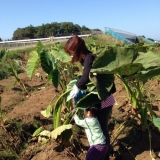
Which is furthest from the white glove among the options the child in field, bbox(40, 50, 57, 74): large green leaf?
bbox(40, 50, 57, 74): large green leaf

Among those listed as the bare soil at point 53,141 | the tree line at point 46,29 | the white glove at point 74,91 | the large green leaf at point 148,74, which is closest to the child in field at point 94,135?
the white glove at point 74,91

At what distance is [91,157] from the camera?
240 cm

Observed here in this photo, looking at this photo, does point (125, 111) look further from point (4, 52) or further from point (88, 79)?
point (4, 52)

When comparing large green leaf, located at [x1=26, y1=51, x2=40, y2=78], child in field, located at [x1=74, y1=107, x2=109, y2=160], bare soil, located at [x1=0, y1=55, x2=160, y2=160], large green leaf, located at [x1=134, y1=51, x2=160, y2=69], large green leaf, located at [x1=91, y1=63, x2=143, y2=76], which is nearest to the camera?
large green leaf, located at [x1=91, y1=63, x2=143, y2=76]

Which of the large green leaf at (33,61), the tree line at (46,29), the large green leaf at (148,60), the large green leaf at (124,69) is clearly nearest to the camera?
the large green leaf at (124,69)

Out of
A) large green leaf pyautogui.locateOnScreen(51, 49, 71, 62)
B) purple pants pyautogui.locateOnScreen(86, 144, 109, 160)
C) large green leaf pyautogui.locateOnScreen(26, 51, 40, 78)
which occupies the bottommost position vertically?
purple pants pyautogui.locateOnScreen(86, 144, 109, 160)

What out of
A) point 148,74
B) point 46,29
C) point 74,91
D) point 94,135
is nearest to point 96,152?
point 94,135

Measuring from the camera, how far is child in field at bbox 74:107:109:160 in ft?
7.74

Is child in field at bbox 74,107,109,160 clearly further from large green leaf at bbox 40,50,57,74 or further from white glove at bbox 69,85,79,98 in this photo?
large green leaf at bbox 40,50,57,74

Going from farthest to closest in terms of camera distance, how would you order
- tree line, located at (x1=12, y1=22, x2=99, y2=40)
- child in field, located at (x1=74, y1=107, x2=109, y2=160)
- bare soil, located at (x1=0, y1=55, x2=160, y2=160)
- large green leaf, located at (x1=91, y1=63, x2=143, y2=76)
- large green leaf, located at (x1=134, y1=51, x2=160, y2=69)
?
tree line, located at (x1=12, y1=22, x2=99, y2=40), bare soil, located at (x1=0, y1=55, x2=160, y2=160), child in field, located at (x1=74, y1=107, x2=109, y2=160), large green leaf, located at (x1=134, y1=51, x2=160, y2=69), large green leaf, located at (x1=91, y1=63, x2=143, y2=76)

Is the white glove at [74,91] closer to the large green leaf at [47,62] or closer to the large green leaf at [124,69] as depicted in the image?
the large green leaf at [124,69]

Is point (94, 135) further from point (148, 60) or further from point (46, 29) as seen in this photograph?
point (46, 29)

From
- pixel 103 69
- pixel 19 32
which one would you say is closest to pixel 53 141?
pixel 103 69

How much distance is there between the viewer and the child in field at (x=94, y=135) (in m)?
2.36
